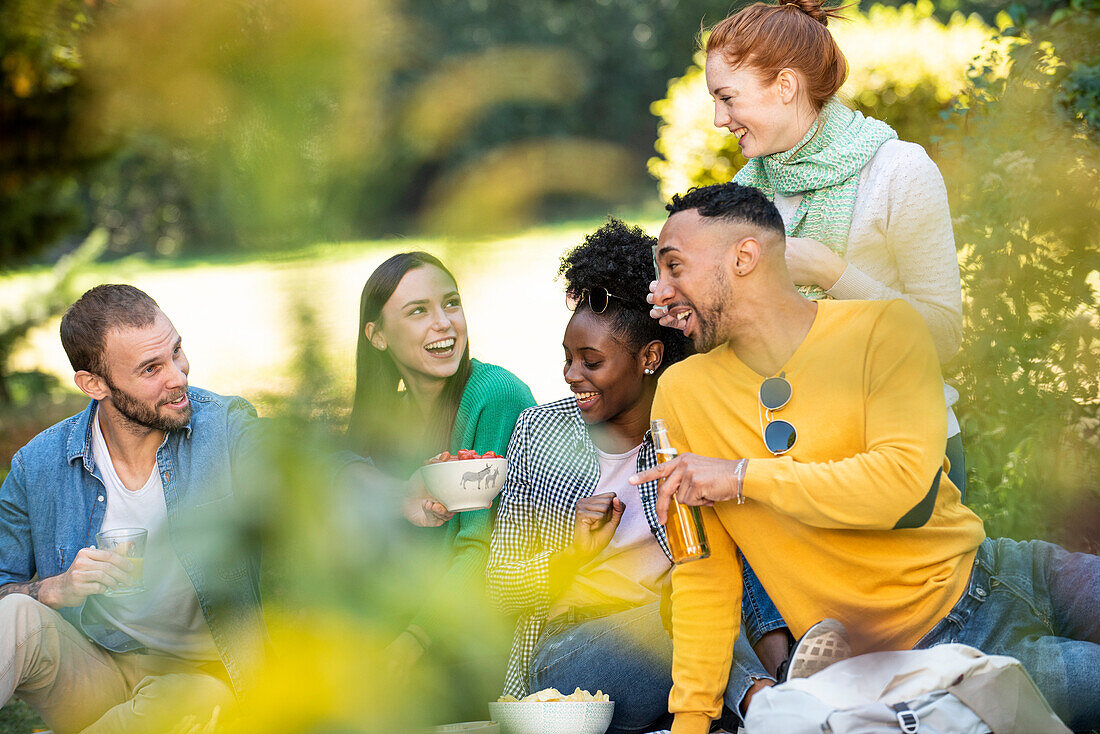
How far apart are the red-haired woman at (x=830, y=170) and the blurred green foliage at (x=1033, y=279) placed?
14 centimetres

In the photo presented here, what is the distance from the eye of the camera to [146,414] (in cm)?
217

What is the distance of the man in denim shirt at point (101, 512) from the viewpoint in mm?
1897

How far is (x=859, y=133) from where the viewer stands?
219cm

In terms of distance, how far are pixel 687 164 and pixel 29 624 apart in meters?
2.98

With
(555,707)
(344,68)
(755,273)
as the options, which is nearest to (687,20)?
(755,273)

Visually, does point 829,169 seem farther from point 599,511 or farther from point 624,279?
point 599,511

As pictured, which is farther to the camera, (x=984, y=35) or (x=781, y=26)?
(x=984, y=35)

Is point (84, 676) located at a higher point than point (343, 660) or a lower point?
lower

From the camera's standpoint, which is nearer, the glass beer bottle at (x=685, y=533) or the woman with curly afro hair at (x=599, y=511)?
the glass beer bottle at (x=685, y=533)

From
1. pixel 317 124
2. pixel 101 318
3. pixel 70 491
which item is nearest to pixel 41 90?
pixel 101 318

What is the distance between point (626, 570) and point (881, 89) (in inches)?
89.3

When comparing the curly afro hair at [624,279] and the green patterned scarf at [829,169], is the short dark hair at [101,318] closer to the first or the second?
the curly afro hair at [624,279]

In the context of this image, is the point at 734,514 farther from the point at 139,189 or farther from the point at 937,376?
the point at 139,189

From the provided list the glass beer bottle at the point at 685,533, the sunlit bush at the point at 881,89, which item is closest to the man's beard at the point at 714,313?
the glass beer bottle at the point at 685,533
